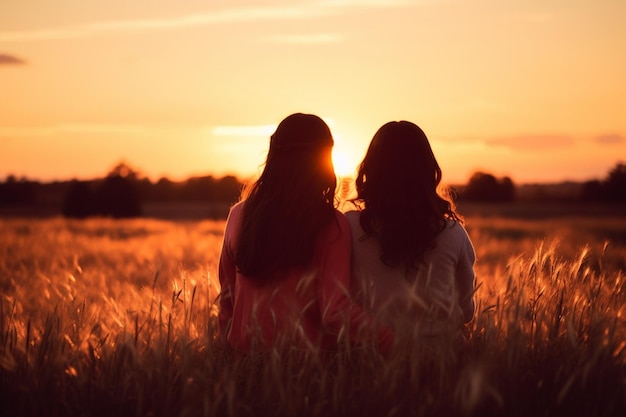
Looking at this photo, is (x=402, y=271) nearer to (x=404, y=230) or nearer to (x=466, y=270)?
(x=404, y=230)

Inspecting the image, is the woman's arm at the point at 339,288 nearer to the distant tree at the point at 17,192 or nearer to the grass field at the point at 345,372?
the grass field at the point at 345,372

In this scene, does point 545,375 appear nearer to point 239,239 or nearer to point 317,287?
Result: point 317,287

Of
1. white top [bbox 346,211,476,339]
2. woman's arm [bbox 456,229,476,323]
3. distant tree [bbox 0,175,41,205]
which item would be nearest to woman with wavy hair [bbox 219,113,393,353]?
white top [bbox 346,211,476,339]

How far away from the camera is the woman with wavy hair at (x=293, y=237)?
358 centimetres

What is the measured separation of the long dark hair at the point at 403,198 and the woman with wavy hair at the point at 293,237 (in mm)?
197

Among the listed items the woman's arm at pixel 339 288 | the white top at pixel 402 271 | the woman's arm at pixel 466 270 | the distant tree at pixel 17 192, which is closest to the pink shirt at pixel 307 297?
the woman's arm at pixel 339 288

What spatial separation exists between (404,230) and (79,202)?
44.5 m

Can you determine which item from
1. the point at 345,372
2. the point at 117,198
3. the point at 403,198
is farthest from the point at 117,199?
the point at 345,372

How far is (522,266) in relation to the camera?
3.69 metres

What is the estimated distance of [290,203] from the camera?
362cm

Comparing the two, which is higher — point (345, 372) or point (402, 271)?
point (402, 271)

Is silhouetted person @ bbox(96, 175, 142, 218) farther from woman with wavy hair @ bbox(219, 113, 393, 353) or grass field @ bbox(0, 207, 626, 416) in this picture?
grass field @ bbox(0, 207, 626, 416)

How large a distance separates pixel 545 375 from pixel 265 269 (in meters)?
1.45

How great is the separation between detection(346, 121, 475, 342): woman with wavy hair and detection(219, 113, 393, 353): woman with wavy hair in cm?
17
